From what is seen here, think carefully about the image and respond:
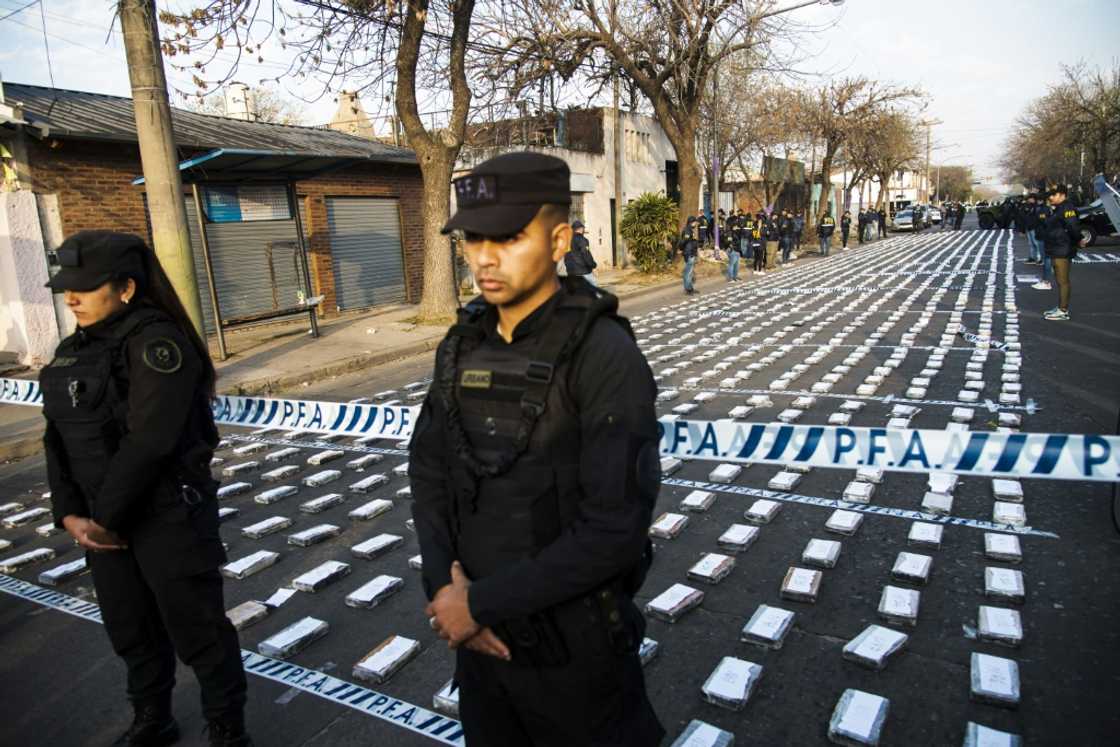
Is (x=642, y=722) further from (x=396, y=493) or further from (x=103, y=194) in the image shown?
(x=103, y=194)

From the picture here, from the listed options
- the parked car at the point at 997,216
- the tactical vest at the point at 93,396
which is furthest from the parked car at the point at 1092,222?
the tactical vest at the point at 93,396

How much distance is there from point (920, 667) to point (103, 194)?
38.7 feet

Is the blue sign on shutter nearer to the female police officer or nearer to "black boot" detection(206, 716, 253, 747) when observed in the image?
the female police officer

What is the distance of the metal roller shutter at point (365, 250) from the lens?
1473 centimetres

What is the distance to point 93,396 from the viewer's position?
231cm

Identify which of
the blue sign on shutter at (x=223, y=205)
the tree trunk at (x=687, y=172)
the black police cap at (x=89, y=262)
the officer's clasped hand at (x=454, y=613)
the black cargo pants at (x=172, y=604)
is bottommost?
the black cargo pants at (x=172, y=604)

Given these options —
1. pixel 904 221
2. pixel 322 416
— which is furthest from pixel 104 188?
pixel 904 221

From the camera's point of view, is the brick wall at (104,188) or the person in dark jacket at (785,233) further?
the person in dark jacket at (785,233)

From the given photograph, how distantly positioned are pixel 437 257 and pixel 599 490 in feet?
39.1

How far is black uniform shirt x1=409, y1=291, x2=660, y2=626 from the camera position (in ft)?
4.85

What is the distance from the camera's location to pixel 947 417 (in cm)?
631

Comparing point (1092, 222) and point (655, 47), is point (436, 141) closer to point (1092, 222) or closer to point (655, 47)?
point (655, 47)

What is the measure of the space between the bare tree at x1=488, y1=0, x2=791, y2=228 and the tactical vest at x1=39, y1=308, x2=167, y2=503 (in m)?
15.1

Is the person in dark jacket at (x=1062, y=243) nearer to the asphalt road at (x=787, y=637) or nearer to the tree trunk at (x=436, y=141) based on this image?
the asphalt road at (x=787, y=637)
